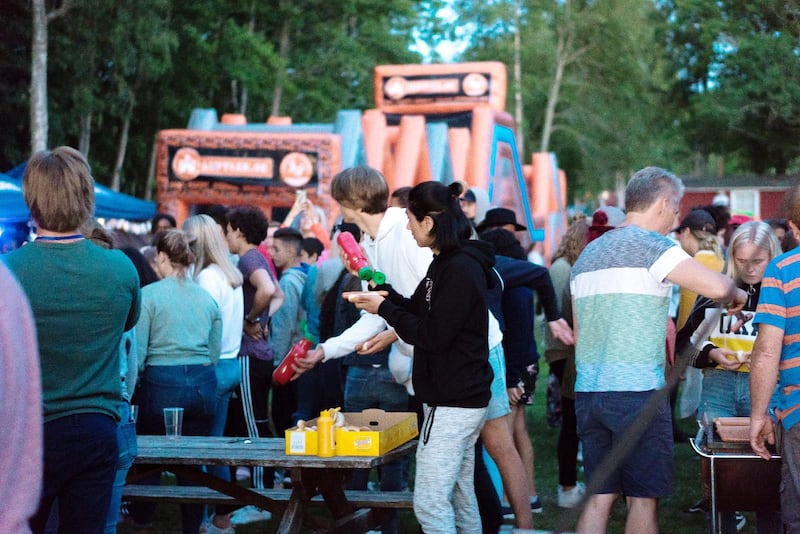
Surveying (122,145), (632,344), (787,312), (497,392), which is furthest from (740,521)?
(122,145)

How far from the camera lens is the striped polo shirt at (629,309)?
4457 mm

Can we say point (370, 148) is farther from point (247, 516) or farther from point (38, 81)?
point (247, 516)

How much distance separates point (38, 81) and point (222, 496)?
18.1m

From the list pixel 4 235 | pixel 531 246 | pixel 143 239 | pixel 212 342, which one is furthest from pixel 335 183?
pixel 531 246

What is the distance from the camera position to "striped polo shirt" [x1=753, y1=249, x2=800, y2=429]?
158 inches

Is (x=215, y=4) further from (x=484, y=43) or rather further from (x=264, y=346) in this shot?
(x=264, y=346)

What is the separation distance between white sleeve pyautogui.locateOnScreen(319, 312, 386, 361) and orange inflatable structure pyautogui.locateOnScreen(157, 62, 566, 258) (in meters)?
13.8

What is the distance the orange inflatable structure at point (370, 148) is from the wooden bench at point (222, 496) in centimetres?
1345

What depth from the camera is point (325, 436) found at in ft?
15.7

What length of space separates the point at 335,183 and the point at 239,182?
14.6 metres

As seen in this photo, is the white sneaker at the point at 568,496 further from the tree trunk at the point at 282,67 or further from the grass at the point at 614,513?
the tree trunk at the point at 282,67

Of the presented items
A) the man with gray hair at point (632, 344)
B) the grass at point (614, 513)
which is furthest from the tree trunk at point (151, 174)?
the man with gray hair at point (632, 344)

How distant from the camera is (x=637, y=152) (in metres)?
50.1

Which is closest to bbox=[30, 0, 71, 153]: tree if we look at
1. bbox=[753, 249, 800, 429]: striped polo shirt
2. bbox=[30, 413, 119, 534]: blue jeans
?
bbox=[30, 413, 119, 534]: blue jeans
